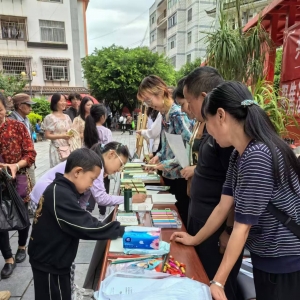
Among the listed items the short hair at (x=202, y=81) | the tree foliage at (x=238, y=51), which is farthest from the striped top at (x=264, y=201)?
the tree foliage at (x=238, y=51)

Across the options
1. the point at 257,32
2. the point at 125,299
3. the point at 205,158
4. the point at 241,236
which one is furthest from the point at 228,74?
the point at 125,299

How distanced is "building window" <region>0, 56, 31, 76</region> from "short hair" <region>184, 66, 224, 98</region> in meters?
21.5

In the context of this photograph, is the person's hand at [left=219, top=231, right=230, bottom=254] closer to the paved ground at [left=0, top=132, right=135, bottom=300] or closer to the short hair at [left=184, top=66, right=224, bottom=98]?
the short hair at [left=184, top=66, right=224, bottom=98]

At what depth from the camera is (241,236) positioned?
0.88m

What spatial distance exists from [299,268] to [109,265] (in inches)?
30.6

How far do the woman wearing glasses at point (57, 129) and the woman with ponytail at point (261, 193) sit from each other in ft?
9.09

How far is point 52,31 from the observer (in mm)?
20328

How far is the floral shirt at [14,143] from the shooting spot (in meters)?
2.20

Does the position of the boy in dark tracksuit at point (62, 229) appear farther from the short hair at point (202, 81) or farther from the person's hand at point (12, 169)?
the person's hand at point (12, 169)

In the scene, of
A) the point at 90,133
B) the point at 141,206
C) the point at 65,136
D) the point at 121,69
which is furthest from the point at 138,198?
the point at 121,69

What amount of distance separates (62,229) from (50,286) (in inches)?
13.1

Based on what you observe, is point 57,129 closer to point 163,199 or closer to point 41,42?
point 163,199

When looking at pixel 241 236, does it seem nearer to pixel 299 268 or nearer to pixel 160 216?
pixel 299 268

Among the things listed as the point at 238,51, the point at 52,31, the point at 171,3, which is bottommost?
the point at 238,51
